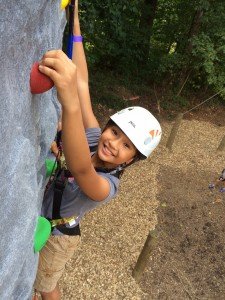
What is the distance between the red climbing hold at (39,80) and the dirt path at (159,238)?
12.0ft

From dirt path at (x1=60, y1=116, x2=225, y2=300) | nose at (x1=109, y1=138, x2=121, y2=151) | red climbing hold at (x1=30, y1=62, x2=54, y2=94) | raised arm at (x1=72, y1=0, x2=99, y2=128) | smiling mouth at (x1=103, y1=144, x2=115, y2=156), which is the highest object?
red climbing hold at (x1=30, y1=62, x2=54, y2=94)

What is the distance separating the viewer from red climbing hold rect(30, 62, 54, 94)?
4.89ft

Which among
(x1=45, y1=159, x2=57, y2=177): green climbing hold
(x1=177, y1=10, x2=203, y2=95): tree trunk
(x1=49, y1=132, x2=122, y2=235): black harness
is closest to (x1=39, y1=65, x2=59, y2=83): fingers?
(x1=49, y1=132, x2=122, y2=235): black harness

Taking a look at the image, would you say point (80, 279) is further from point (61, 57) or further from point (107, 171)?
point (61, 57)

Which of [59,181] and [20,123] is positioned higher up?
[20,123]

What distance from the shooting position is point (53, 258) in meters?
2.94

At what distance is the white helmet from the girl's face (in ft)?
0.14

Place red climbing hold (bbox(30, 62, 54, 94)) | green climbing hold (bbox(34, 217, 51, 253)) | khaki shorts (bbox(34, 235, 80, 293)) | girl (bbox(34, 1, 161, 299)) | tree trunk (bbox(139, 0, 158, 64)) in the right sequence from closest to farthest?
1. red climbing hold (bbox(30, 62, 54, 94))
2. girl (bbox(34, 1, 161, 299))
3. green climbing hold (bbox(34, 217, 51, 253))
4. khaki shorts (bbox(34, 235, 80, 293))
5. tree trunk (bbox(139, 0, 158, 64))

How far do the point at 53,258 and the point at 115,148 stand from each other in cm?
120

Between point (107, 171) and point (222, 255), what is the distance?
4.11 metres

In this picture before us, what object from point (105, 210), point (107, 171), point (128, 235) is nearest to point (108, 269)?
point (128, 235)

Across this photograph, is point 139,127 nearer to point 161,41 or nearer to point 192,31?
point 192,31

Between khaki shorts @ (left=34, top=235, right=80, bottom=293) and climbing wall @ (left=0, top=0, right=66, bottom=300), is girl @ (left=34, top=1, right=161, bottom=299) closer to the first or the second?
khaki shorts @ (left=34, top=235, right=80, bottom=293)

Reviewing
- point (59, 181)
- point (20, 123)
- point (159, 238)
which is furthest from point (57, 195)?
point (159, 238)
